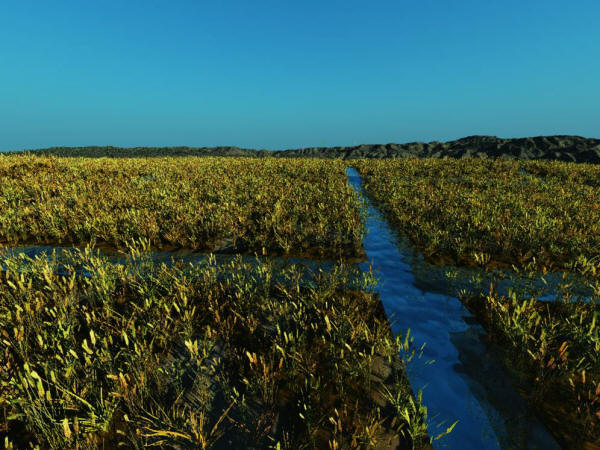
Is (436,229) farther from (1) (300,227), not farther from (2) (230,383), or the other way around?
(2) (230,383)

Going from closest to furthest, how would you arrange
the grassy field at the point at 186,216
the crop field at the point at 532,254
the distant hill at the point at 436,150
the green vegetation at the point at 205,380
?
the green vegetation at the point at 205,380
the crop field at the point at 532,254
the grassy field at the point at 186,216
the distant hill at the point at 436,150

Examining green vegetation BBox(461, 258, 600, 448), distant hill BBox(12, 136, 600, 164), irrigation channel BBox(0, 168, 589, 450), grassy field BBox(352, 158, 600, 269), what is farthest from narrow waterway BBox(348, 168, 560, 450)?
distant hill BBox(12, 136, 600, 164)

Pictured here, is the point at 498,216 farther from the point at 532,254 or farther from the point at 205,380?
the point at 205,380

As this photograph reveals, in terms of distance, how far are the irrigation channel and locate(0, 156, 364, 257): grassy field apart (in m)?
0.67

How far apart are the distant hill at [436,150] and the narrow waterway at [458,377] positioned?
27.3 m

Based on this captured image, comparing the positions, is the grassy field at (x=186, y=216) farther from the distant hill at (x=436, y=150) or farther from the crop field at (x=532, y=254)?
the distant hill at (x=436, y=150)

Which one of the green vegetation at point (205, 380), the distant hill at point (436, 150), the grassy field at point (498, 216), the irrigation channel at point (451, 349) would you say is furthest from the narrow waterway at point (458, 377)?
the distant hill at point (436, 150)

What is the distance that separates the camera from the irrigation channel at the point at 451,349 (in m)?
2.57

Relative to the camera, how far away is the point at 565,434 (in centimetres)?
250

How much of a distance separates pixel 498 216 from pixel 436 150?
3311 cm

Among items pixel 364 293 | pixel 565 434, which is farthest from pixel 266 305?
pixel 565 434

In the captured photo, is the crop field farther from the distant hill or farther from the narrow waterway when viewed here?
the distant hill

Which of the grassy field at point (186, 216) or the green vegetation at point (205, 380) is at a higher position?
the grassy field at point (186, 216)

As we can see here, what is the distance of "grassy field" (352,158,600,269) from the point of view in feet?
21.0
